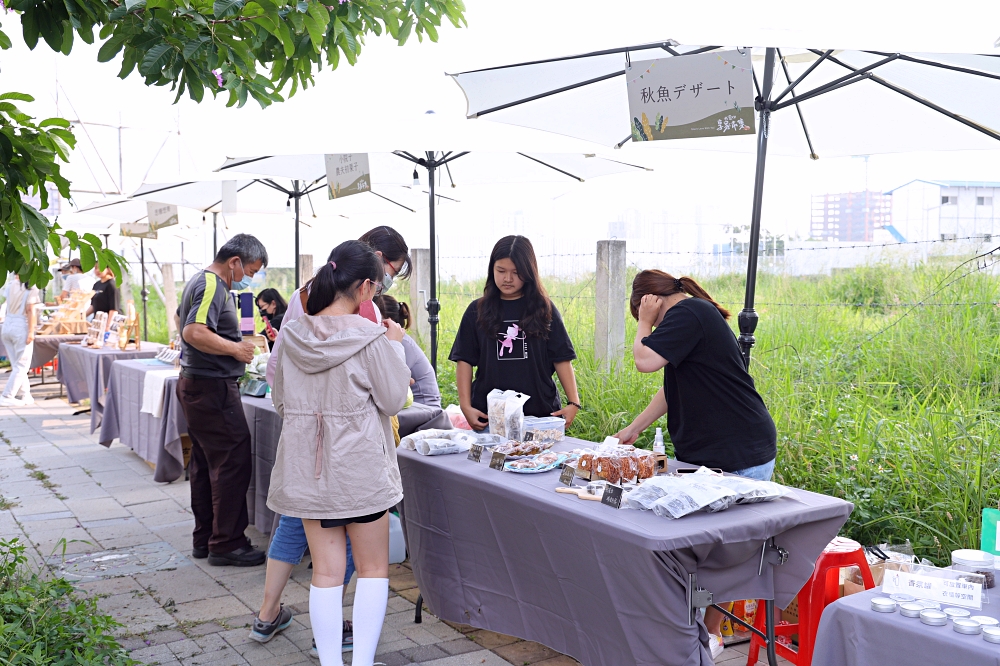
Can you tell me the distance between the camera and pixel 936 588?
192 centimetres

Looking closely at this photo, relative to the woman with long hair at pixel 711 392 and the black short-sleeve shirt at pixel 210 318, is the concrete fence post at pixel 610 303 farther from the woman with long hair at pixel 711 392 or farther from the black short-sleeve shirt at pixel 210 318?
the woman with long hair at pixel 711 392

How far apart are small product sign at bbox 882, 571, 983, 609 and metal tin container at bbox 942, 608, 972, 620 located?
5 centimetres

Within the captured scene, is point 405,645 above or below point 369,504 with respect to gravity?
below

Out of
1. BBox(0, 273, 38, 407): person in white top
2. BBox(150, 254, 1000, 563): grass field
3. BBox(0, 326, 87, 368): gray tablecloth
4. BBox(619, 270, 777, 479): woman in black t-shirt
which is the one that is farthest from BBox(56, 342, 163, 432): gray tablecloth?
BBox(619, 270, 777, 479): woman in black t-shirt

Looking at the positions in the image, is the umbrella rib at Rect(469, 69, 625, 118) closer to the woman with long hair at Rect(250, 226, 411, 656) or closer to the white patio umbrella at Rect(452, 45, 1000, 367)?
the white patio umbrella at Rect(452, 45, 1000, 367)

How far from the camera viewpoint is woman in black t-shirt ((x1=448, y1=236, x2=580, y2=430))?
3.77 meters

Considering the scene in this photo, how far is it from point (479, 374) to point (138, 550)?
236 cm

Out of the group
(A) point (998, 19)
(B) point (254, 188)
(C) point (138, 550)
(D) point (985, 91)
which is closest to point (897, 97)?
(D) point (985, 91)

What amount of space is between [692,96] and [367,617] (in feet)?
7.24

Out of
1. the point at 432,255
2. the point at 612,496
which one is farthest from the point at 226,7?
the point at 432,255

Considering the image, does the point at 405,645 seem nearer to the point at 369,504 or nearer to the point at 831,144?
the point at 369,504

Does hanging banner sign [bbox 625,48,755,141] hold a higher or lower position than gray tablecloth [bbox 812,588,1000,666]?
higher

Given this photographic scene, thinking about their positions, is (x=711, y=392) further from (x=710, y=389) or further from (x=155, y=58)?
(x=155, y=58)

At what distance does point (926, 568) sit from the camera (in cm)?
205
